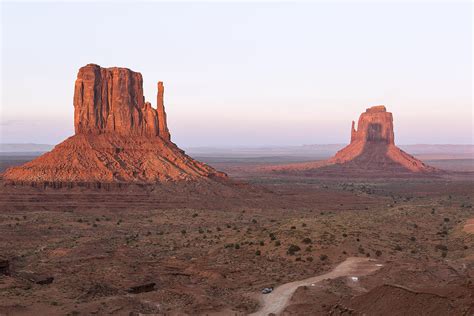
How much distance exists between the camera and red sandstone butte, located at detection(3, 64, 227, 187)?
265 ft

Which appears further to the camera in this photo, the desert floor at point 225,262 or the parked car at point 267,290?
the parked car at point 267,290

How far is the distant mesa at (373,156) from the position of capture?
151 metres

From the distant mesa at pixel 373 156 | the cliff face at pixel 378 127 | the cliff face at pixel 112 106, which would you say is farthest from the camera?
the cliff face at pixel 378 127

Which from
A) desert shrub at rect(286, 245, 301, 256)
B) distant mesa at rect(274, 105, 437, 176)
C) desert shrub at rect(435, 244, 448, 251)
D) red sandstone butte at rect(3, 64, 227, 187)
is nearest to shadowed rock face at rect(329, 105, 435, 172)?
distant mesa at rect(274, 105, 437, 176)

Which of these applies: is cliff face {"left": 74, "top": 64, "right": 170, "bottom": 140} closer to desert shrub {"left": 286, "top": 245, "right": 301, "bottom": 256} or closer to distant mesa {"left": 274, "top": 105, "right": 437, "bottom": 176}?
desert shrub {"left": 286, "top": 245, "right": 301, "bottom": 256}

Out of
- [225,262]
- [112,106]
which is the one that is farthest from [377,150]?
[225,262]

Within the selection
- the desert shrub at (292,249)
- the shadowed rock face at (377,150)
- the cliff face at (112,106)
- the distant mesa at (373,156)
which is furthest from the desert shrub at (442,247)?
the shadowed rock face at (377,150)

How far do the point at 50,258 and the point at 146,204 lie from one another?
36226 mm

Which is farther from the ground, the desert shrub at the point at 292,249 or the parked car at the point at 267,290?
the desert shrub at the point at 292,249

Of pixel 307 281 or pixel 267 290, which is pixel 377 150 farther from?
pixel 267 290

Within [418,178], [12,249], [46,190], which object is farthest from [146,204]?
[418,178]

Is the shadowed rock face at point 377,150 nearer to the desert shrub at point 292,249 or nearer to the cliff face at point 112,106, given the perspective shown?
the cliff face at point 112,106

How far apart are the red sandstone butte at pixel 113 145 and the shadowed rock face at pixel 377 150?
81.1m

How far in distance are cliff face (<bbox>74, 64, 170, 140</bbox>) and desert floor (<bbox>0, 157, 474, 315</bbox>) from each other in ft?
84.9
